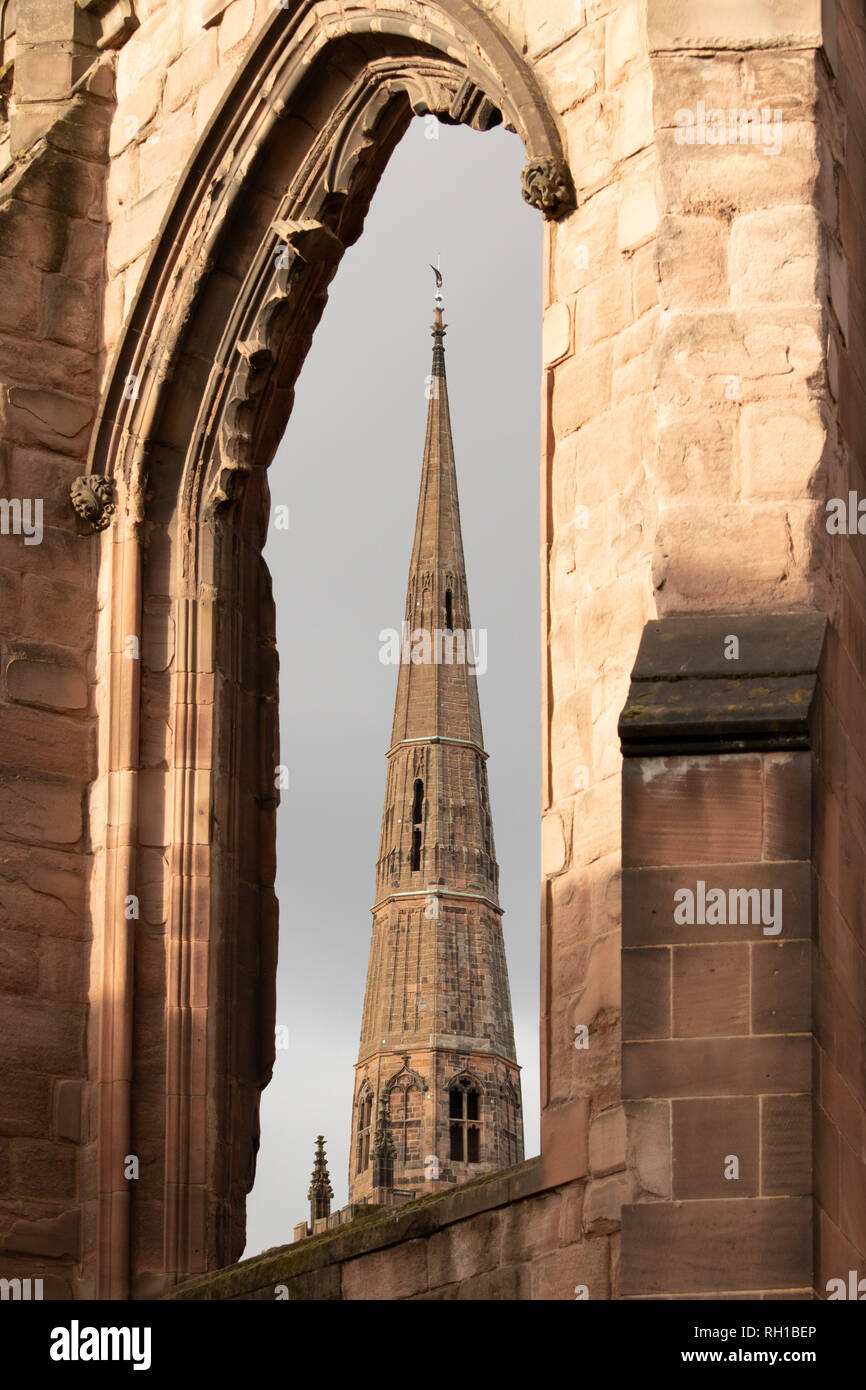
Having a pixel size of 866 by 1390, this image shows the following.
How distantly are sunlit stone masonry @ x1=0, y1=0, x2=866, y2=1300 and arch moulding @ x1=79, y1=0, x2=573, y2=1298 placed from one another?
0.06ft

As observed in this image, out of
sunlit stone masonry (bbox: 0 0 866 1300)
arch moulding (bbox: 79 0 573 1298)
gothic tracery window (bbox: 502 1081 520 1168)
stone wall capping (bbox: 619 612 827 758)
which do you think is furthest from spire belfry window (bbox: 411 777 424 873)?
stone wall capping (bbox: 619 612 827 758)

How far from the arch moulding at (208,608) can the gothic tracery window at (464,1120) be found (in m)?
58.4

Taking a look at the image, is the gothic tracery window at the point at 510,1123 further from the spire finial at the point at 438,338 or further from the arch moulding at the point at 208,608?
the arch moulding at the point at 208,608

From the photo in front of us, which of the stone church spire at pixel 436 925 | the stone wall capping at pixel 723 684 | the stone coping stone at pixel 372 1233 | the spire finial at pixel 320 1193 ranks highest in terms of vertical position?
the stone church spire at pixel 436 925

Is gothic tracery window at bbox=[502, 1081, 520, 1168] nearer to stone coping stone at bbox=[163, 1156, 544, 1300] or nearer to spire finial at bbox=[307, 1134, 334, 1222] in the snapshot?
spire finial at bbox=[307, 1134, 334, 1222]

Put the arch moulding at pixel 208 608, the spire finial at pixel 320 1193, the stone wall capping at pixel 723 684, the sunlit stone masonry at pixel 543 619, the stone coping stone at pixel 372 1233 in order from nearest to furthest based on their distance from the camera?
the sunlit stone masonry at pixel 543 619 < the stone wall capping at pixel 723 684 < the stone coping stone at pixel 372 1233 < the arch moulding at pixel 208 608 < the spire finial at pixel 320 1193

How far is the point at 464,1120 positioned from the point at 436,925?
4652 millimetres

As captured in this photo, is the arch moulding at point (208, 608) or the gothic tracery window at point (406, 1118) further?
the gothic tracery window at point (406, 1118)

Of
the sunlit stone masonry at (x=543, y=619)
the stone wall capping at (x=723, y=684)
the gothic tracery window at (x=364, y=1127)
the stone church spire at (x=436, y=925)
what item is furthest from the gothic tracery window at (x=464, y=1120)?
the stone wall capping at (x=723, y=684)

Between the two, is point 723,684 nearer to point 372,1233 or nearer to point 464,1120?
point 372,1233

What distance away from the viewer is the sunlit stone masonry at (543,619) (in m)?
7.92

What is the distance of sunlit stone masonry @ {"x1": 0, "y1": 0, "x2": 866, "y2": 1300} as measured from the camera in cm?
792
